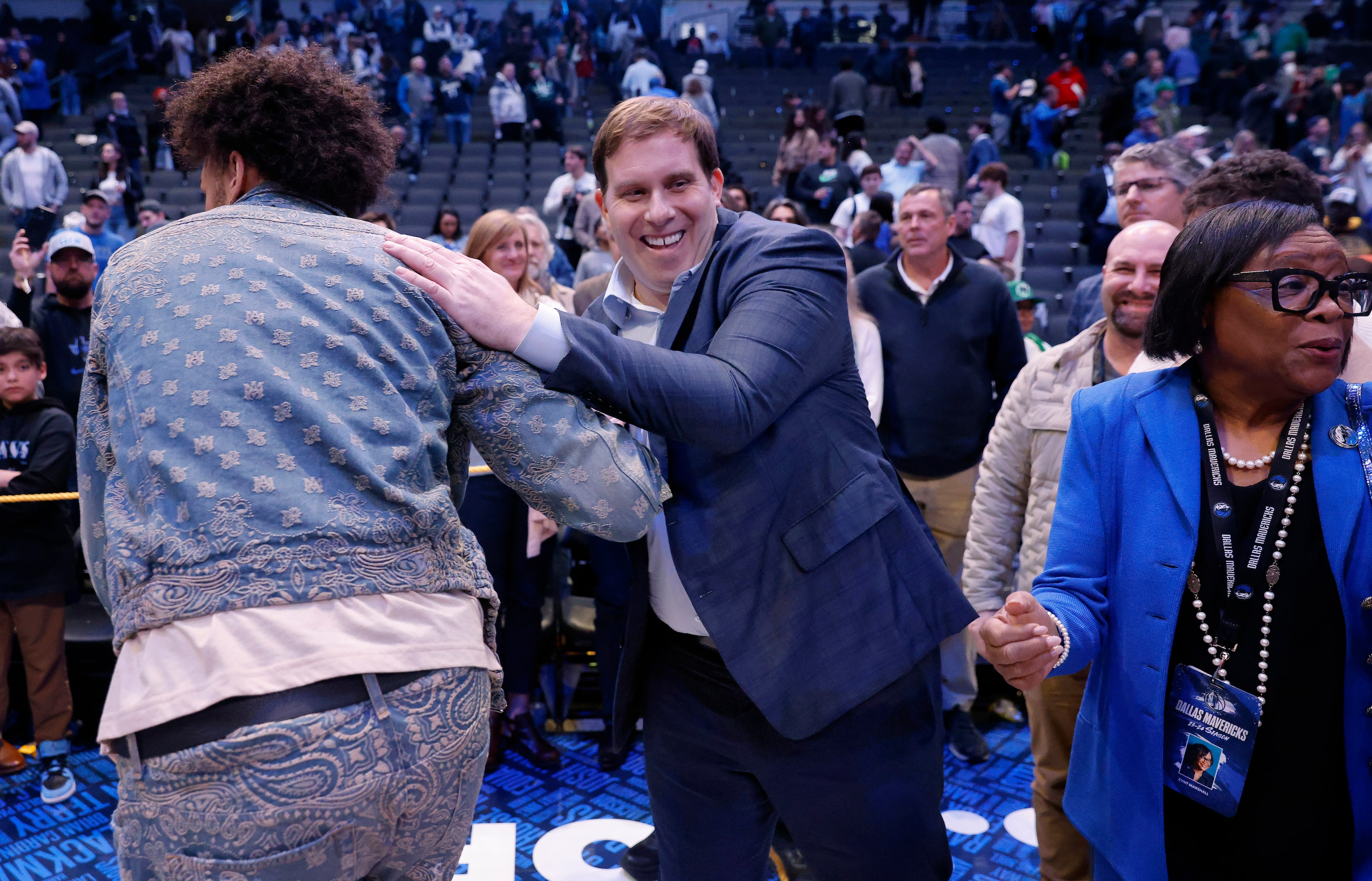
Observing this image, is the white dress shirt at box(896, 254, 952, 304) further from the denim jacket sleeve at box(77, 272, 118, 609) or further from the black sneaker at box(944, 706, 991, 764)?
the denim jacket sleeve at box(77, 272, 118, 609)

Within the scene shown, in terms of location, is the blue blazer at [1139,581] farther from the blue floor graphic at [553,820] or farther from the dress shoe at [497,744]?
the dress shoe at [497,744]

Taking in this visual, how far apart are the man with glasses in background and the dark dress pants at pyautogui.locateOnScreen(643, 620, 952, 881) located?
2001 mm

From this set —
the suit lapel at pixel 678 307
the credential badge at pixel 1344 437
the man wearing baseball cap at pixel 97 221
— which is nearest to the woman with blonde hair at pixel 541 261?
the suit lapel at pixel 678 307

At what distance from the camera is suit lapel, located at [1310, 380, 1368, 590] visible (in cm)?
136

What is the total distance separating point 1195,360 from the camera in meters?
1.54

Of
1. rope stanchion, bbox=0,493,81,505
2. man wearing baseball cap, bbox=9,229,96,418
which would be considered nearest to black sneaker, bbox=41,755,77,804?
rope stanchion, bbox=0,493,81,505

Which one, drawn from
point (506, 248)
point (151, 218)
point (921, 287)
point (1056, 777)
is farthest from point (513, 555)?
point (151, 218)

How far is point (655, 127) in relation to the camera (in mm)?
1646

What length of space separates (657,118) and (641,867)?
199 cm

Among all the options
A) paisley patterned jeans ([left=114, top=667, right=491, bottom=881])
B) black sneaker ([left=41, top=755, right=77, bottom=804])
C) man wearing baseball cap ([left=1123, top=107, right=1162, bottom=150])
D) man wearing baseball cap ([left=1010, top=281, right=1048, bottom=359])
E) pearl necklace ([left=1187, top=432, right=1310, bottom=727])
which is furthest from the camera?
man wearing baseball cap ([left=1123, top=107, right=1162, bottom=150])

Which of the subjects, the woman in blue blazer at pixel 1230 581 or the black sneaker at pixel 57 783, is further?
the black sneaker at pixel 57 783

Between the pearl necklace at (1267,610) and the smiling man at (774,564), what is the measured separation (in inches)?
13.4

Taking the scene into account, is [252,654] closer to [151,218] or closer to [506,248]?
[506,248]

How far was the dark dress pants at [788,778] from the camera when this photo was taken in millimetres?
1581
